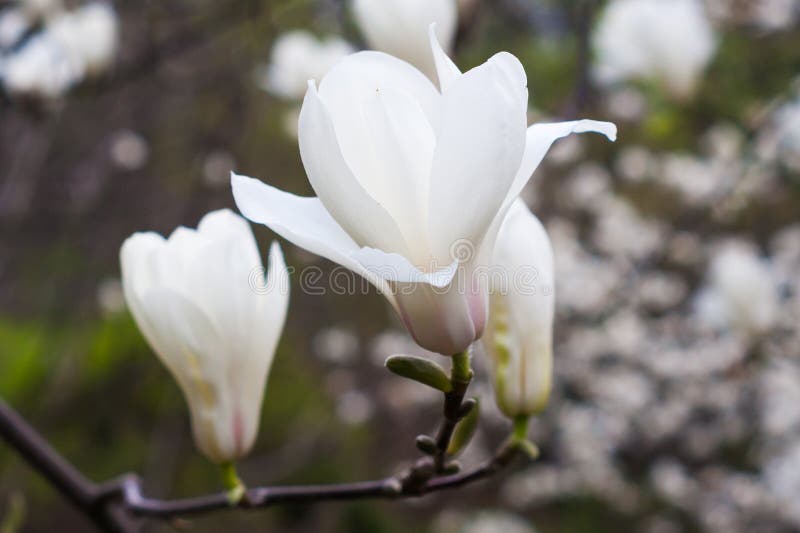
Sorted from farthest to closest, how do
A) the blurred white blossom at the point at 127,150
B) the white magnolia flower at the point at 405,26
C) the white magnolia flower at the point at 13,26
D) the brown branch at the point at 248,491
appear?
the blurred white blossom at the point at 127,150
the white magnolia flower at the point at 13,26
the white magnolia flower at the point at 405,26
the brown branch at the point at 248,491

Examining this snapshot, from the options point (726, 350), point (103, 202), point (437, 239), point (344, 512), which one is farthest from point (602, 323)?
point (437, 239)

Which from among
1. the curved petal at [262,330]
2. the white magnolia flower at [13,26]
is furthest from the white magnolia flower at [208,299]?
the white magnolia flower at [13,26]

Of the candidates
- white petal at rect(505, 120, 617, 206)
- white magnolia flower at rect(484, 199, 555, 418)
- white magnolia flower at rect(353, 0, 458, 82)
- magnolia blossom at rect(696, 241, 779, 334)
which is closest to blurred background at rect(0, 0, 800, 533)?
magnolia blossom at rect(696, 241, 779, 334)

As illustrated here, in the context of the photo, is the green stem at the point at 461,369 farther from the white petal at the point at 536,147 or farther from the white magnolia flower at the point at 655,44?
the white magnolia flower at the point at 655,44

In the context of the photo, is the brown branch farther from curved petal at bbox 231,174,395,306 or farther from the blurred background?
the blurred background

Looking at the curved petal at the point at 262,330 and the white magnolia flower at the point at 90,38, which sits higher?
the white magnolia flower at the point at 90,38

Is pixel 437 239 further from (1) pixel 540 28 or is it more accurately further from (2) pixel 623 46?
(1) pixel 540 28

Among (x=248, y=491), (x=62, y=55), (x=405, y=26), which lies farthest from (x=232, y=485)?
(x=62, y=55)
